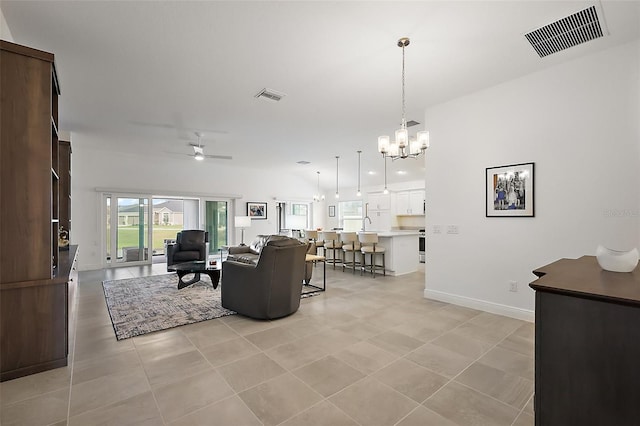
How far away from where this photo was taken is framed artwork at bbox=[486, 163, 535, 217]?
359 cm

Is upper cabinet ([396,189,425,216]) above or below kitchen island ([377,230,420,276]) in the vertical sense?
above

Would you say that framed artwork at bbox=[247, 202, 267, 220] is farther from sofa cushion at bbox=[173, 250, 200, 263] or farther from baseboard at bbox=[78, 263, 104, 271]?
baseboard at bbox=[78, 263, 104, 271]

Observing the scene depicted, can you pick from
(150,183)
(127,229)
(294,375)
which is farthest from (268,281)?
(150,183)

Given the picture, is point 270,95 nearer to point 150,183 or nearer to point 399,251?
point 399,251

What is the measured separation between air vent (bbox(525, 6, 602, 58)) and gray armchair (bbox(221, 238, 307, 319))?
332 centimetres

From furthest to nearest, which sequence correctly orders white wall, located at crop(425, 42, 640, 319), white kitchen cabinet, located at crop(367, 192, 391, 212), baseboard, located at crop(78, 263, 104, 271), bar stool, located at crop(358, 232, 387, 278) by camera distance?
1. white kitchen cabinet, located at crop(367, 192, 391, 212)
2. baseboard, located at crop(78, 263, 104, 271)
3. bar stool, located at crop(358, 232, 387, 278)
4. white wall, located at crop(425, 42, 640, 319)

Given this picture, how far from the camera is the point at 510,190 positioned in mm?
3736

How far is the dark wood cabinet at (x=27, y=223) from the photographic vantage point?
2213mm

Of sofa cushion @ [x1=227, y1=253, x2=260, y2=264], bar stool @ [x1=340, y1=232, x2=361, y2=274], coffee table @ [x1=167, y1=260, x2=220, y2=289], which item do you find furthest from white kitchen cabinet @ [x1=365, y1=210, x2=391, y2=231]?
coffee table @ [x1=167, y1=260, x2=220, y2=289]

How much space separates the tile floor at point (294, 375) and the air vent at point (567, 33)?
9.79 ft

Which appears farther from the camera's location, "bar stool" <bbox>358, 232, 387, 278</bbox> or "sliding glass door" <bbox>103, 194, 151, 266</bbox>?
"sliding glass door" <bbox>103, 194, 151, 266</bbox>

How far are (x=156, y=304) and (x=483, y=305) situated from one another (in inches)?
180

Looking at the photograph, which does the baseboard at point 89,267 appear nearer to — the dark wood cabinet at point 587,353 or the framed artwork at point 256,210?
the framed artwork at point 256,210

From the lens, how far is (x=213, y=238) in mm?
9938
